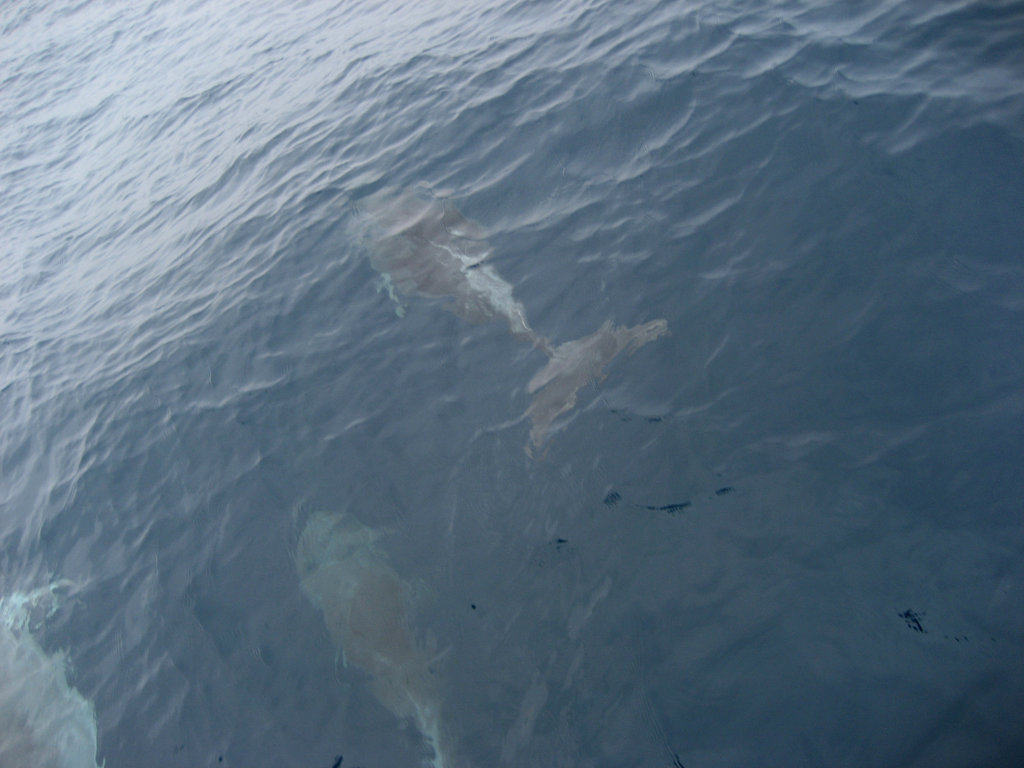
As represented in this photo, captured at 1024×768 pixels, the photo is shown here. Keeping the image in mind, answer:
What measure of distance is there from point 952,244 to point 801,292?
1762mm

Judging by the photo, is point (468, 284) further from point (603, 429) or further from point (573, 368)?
point (603, 429)

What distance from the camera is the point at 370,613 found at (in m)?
7.15

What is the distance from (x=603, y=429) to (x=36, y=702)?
25.7 feet

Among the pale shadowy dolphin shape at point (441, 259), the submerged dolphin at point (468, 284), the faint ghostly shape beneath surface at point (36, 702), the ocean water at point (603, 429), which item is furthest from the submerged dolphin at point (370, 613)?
the pale shadowy dolphin shape at point (441, 259)

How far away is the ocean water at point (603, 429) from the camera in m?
5.74

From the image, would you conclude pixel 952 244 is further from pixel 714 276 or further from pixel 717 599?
pixel 717 599

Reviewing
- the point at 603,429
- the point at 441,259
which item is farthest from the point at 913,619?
the point at 441,259

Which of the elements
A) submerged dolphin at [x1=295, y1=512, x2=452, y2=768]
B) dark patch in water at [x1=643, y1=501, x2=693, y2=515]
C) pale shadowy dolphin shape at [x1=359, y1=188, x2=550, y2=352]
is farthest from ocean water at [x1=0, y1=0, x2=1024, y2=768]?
pale shadowy dolphin shape at [x1=359, y1=188, x2=550, y2=352]

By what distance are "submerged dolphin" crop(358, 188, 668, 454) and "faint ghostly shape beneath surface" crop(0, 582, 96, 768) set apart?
6.23 meters

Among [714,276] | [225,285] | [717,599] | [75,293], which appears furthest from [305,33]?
[717,599]

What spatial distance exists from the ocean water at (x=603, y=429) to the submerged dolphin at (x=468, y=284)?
0.67ft

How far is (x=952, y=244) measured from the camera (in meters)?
7.58

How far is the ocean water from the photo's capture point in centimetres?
574

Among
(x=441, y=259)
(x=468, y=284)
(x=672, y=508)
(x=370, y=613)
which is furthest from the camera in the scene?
(x=441, y=259)
